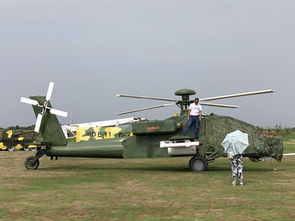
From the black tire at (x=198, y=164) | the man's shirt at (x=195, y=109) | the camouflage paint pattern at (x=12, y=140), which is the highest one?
the man's shirt at (x=195, y=109)

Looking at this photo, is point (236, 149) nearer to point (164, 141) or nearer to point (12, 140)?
point (164, 141)

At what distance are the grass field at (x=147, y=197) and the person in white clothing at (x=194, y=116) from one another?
88.7 inches

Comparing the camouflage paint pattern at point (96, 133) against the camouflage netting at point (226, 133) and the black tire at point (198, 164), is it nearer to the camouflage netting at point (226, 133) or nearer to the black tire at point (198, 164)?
the black tire at point (198, 164)

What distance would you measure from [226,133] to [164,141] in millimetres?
2769

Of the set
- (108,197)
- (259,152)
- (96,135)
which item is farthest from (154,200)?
(96,135)

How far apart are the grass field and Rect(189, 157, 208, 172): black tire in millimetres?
1072

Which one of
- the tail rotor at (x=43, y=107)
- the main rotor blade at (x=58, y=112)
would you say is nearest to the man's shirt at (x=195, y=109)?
the main rotor blade at (x=58, y=112)

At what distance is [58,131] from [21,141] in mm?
18540

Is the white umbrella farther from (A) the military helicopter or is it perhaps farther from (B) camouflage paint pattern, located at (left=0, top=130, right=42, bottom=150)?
(B) camouflage paint pattern, located at (left=0, top=130, right=42, bottom=150)

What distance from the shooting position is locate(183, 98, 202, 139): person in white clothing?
1541 centimetres

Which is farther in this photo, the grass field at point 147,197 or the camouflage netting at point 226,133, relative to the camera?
the camouflage netting at point 226,133

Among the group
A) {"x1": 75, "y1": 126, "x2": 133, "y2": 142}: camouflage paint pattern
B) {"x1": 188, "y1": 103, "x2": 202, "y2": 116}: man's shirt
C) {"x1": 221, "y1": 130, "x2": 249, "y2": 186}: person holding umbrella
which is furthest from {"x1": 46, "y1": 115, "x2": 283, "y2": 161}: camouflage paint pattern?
{"x1": 75, "y1": 126, "x2": 133, "y2": 142}: camouflage paint pattern

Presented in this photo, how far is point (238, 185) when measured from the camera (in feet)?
38.0

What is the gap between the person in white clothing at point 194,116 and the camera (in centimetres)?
1541
